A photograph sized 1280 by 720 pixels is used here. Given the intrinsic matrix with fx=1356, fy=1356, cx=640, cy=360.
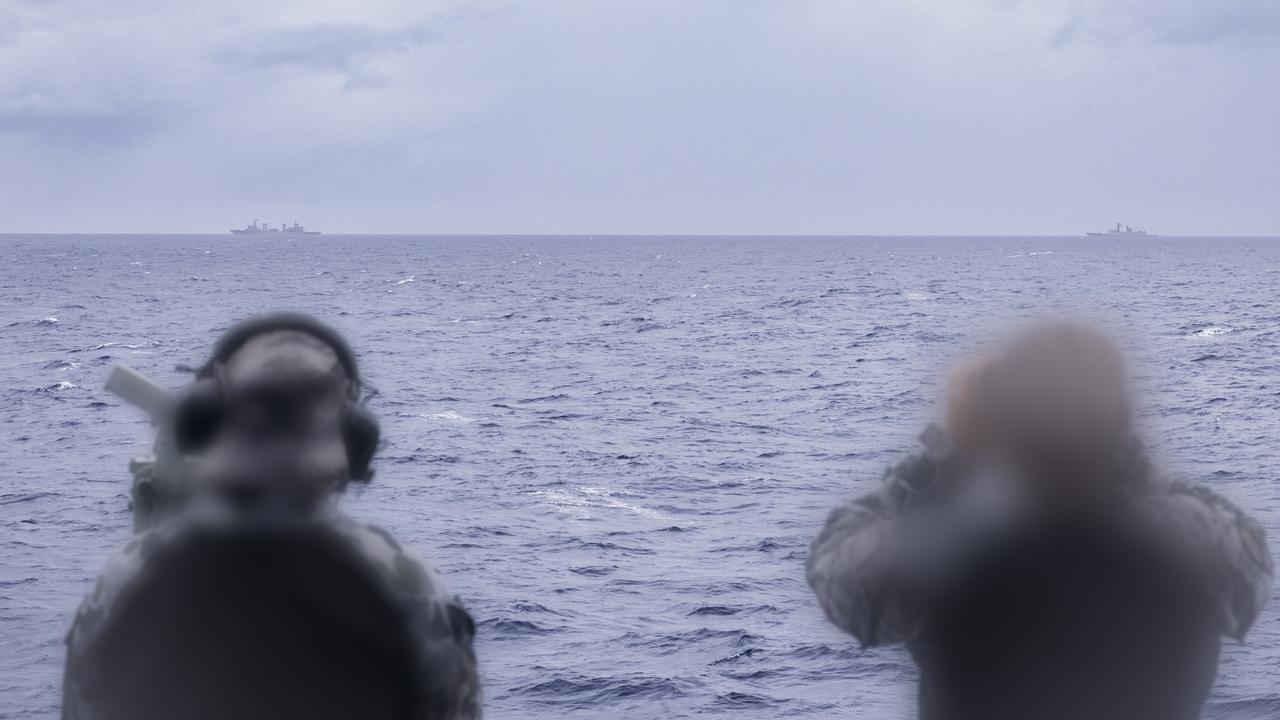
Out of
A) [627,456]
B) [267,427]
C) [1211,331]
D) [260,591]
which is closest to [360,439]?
[267,427]

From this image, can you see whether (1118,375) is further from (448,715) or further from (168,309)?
(168,309)

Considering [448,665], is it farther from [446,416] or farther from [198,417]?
[446,416]

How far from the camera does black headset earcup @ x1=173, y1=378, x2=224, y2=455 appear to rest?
8.30ft

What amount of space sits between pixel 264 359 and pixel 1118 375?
1.65m

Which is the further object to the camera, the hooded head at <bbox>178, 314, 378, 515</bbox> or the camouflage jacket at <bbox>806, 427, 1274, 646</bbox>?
the camouflage jacket at <bbox>806, 427, 1274, 646</bbox>

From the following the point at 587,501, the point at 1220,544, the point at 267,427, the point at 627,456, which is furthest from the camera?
the point at 627,456

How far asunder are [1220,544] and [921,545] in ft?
1.98

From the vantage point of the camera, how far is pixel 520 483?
35969 mm

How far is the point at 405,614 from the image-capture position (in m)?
2.53

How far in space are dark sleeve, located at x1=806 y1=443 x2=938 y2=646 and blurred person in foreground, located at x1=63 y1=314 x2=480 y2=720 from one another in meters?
0.78

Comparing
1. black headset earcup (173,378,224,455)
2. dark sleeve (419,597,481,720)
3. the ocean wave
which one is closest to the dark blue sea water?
the ocean wave

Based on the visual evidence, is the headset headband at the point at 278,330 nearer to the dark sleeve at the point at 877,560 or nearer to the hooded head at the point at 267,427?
the hooded head at the point at 267,427

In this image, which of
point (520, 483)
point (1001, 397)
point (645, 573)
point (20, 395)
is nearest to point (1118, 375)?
point (1001, 397)

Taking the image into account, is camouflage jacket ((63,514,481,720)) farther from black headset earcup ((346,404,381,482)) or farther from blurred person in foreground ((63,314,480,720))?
black headset earcup ((346,404,381,482))
